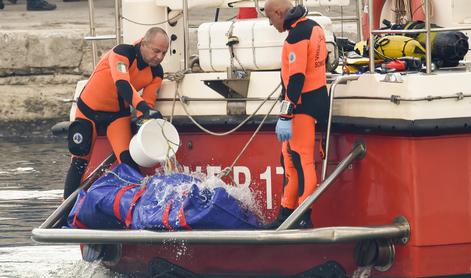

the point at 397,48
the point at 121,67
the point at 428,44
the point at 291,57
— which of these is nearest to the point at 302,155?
the point at 291,57

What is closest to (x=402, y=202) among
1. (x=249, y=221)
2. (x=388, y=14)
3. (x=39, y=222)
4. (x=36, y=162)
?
(x=249, y=221)

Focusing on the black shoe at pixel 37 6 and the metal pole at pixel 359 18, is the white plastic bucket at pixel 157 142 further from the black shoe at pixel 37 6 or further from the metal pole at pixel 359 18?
the black shoe at pixel 37 6

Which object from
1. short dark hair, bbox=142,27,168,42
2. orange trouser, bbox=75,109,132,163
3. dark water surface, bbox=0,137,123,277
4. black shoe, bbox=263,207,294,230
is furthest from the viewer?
dark water surface, bbox=0,137,123,277

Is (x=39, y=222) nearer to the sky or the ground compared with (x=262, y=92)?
nearer to the ground

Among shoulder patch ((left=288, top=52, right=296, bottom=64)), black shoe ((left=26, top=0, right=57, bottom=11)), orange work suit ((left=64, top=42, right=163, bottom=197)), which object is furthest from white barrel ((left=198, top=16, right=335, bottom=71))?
black shoe ((left=26, top=0, right=57, bottom=11))

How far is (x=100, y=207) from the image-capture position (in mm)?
9391

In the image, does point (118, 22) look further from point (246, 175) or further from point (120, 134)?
point (246, 175)

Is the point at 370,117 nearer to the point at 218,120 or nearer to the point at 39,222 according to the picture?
the point at 218,120

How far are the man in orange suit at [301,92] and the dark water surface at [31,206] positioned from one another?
1815 millimetres

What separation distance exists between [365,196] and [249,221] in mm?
722

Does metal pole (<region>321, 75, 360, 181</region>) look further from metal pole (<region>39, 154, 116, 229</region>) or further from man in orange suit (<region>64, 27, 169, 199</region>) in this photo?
metal pole (<region>39, 154, 116, 229</region>)

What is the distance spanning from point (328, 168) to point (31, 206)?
4387 mm

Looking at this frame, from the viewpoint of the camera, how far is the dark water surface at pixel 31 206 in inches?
414

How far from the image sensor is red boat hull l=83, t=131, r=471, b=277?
344 inches
